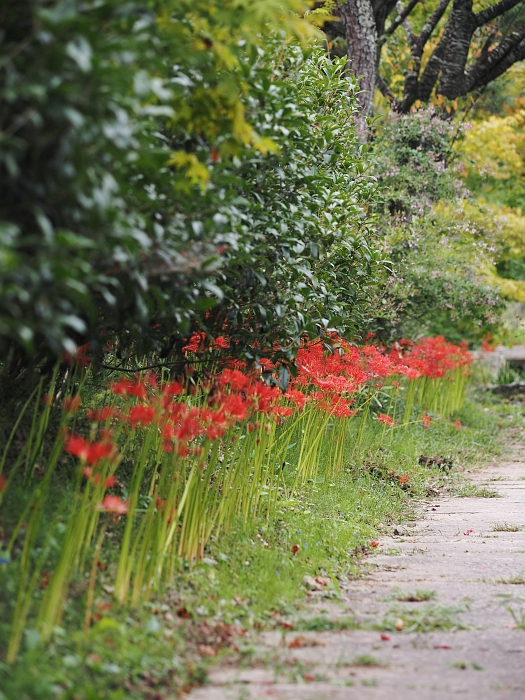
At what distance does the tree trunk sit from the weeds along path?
18.0 feet

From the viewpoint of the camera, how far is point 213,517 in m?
4.21

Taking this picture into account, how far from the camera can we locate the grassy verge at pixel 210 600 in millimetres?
2691

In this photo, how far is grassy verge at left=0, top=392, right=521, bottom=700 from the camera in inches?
106

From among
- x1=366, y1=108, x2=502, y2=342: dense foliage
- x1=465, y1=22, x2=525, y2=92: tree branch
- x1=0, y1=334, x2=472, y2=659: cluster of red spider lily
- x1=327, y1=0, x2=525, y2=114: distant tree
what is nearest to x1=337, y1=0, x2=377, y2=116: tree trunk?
x1=366, y1=108, x2=502, y2=342: dense foliage

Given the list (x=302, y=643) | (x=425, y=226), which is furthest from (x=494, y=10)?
(x=302, y=643)

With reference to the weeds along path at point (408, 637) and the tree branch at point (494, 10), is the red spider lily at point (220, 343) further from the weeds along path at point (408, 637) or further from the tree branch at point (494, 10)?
the tree branch at point (494, 10)

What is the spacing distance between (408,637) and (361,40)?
7041 millimetres

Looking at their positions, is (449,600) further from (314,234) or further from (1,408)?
(1,408)

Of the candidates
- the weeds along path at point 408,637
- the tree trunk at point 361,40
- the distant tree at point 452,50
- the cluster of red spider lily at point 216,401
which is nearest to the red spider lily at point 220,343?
the cluster of red spider lily at point 216,401

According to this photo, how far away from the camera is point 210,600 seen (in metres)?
3.53

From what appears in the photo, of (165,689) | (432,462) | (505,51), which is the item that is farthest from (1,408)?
(505,51)

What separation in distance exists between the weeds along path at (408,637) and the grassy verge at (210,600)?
0.14 metres

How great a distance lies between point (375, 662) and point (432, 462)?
15.5 feet

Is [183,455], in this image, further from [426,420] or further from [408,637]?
[426,420]
